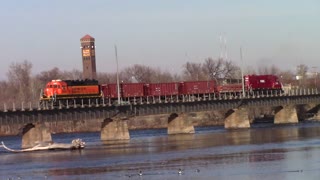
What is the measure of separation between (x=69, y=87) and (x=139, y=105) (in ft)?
36.9

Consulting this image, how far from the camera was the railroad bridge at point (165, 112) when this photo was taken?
4072 inches

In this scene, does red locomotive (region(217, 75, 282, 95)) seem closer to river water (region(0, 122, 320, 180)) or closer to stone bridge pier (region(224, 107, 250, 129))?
stone bridge pier (region(224, 107, 250, 129))

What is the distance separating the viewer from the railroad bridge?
339ft

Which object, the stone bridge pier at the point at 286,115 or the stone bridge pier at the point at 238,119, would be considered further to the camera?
the stone bridge pier at the point at 286,115

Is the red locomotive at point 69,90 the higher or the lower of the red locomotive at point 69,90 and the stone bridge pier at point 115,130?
the higher

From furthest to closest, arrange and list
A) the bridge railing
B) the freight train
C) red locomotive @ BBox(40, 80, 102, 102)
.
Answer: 1. the freight train
2. red locomotive @ BBox(40, 80, 102, 102)
3. the bridge railing

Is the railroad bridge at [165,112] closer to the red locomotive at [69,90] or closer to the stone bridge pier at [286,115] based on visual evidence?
the stone bridge pier at [286,115]

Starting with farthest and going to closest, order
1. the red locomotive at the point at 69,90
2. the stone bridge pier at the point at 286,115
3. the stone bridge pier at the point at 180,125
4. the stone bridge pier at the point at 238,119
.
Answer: the stone bridge pier at the point at 286,115 < the stone bridge pier at the point at 238,119 < the stone bridge pier at the point at 180,125 < the red locomotive at the point at 69,90

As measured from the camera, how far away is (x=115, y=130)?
374 feet

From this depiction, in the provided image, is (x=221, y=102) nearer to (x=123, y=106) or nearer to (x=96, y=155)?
(x=123, y=106)

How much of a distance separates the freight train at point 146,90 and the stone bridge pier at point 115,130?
14.9 ft

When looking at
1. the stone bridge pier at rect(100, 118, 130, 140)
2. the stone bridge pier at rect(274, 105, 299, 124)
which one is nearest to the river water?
the stone bridge pier at rect(100, 118, 130, 140)

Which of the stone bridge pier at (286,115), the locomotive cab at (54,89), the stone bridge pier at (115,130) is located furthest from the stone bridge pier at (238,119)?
the locomotive cab at (54,89)

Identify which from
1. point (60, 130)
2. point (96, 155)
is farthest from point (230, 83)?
point (96, 155)
